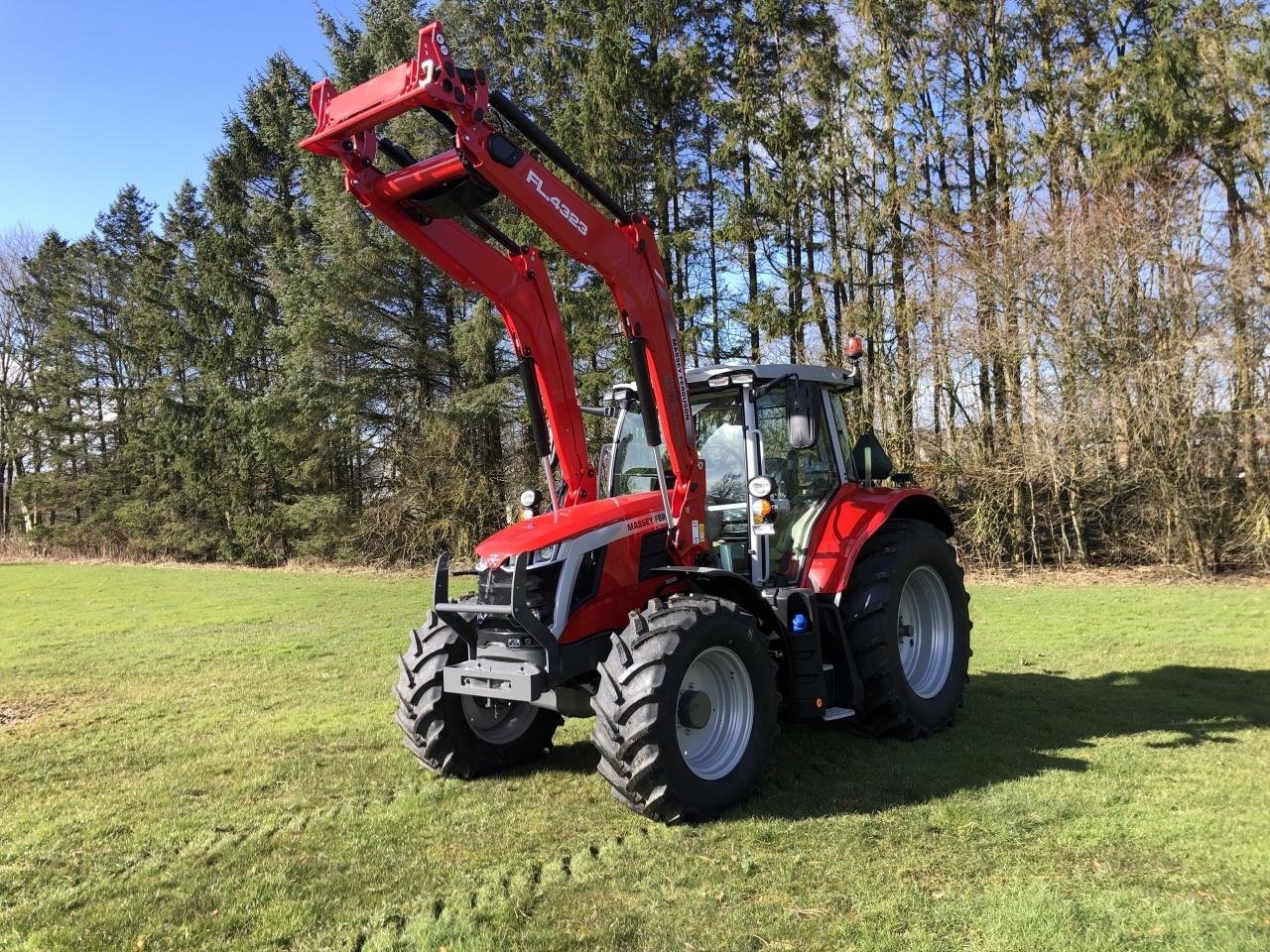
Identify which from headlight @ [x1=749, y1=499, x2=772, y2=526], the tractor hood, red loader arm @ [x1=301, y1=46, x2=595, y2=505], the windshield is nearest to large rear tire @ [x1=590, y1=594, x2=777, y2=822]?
the tractor hood

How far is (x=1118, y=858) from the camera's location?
358 cm

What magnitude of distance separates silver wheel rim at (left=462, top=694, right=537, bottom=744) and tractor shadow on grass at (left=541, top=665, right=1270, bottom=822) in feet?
0.92

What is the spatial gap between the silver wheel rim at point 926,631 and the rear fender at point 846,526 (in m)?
0.49

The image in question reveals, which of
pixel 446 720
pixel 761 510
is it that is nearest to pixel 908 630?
pixel 761 510

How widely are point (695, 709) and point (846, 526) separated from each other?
1826 millimetres

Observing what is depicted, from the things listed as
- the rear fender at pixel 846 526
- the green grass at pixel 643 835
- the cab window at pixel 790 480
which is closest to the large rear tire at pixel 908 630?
the rear fender at pixel 846 526

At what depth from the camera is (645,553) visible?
4766mm

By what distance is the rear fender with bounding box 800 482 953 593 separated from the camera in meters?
5.18

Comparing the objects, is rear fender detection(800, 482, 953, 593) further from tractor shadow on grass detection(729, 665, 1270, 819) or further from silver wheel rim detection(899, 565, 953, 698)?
tractor shadow on grass detection(729, 665, 1270, 819)

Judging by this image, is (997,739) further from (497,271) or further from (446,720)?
(497,271)

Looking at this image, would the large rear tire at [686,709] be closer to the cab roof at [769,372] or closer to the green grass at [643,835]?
the green grass at [643,835]

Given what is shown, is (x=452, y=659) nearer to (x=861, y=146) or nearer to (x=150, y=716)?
(x=150, y=716)

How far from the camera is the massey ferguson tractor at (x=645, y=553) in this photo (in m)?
3.95

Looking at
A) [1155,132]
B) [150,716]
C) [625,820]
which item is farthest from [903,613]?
[1155,132]
